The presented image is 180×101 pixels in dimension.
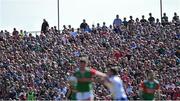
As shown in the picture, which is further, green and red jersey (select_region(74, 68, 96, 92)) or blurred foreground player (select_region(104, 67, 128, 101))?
green and red jersey (select_region(74, 68, 96, 92))

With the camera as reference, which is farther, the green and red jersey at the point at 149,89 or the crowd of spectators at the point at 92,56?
the crowd of spectators at the point at 92,56

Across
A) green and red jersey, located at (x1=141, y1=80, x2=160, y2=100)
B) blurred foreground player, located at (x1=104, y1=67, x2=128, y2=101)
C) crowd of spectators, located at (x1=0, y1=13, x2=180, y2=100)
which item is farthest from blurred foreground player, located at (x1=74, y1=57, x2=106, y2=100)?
crowd of spectators, located at (x1=0, y1=13, x2=180, y2=100)

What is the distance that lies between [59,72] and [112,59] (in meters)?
2.53

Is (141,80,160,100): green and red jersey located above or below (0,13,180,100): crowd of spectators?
below

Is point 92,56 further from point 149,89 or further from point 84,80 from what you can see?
point 84,80

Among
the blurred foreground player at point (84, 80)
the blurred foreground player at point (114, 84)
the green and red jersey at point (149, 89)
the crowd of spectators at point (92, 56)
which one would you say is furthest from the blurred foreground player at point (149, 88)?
the crowd of spectators at point (92, 56)

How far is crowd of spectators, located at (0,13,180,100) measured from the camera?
3422 cm

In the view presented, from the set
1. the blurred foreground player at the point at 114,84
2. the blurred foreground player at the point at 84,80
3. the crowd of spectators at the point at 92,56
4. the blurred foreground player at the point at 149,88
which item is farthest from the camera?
the crowd of spectators at the point at 92,56

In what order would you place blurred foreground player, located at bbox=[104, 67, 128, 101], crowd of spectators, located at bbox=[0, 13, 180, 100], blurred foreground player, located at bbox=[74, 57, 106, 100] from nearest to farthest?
blurred foreground player, located at bbox=[104, 67, 128, 101], blurred foreground player, located at bbox=[74, 57, 106, 100], crowd of spectators, located at bbox=[0, 13, 180, 100]

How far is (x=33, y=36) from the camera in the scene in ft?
143

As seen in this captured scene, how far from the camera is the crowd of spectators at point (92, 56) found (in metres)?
34.2

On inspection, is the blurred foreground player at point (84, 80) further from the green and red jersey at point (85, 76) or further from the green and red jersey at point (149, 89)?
the green and red jersey at point (149, 89)

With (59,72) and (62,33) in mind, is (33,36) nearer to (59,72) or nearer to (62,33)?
(62,33)

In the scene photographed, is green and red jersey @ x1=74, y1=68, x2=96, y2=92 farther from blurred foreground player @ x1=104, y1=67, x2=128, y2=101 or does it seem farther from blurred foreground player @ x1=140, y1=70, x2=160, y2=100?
blurred foreground player @ x1=140, y1=70, x2=160, y2=100
